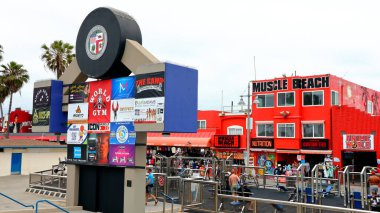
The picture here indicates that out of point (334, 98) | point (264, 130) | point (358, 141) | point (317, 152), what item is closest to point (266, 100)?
point (264, 130)

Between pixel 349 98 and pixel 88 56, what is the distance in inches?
1302

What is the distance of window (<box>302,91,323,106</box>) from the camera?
129 ft

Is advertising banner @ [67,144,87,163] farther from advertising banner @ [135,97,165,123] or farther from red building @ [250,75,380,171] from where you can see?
red building @ [250,75,380,171]

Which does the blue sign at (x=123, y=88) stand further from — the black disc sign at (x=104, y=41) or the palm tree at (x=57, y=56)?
the palm tree at (x=57, y=56)

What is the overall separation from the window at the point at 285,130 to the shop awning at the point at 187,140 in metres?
8.64

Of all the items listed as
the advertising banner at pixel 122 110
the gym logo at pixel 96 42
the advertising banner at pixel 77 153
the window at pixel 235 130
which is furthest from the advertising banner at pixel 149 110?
the window at pixel 235 130

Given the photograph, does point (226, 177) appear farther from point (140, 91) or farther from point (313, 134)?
point (313, 134)

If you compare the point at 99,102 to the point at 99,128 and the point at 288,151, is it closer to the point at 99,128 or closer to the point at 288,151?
the point at 99,128

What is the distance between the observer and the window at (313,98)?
39.3 metres

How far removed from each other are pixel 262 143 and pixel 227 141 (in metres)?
4.50

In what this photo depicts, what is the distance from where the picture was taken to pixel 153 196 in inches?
746

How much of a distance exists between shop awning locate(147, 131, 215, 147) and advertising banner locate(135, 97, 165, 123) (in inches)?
1267

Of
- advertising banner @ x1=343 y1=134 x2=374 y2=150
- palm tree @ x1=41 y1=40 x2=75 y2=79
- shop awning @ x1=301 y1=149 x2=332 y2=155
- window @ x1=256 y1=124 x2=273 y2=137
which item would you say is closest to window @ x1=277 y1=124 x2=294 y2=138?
window @ x1=256 y1=124 x2=273 y2=137

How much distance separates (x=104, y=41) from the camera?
16359 mm
